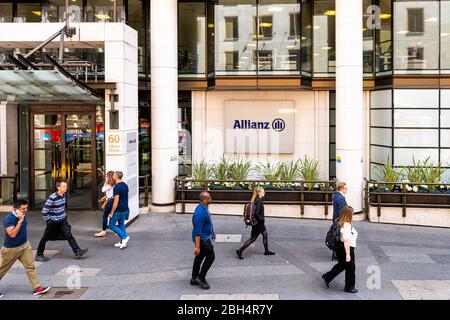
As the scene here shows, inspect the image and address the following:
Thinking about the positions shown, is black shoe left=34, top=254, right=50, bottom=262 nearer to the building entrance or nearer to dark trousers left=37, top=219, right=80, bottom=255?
dark trousers left=37, top=219, right=80, bottom=255

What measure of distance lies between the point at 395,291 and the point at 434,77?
1104 centimetres

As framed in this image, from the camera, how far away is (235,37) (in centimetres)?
1898

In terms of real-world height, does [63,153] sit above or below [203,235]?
above

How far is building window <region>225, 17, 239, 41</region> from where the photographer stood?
62.3 feet

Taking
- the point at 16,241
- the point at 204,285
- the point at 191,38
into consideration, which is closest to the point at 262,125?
the point at 191,38

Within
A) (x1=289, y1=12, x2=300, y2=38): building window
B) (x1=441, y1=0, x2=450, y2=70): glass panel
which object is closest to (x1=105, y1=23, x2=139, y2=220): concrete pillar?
(x1=289, y1=12, x2=300, y2=38): building window

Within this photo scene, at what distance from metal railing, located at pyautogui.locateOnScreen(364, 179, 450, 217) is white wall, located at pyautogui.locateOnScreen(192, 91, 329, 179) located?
13.2 feet

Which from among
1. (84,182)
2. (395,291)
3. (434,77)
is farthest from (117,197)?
(434,77)

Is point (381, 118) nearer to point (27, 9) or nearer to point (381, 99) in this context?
point (381, 99)

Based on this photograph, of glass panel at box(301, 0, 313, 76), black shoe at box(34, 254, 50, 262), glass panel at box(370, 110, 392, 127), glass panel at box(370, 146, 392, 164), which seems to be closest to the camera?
black shoe at box(34, 254, 50, 262)

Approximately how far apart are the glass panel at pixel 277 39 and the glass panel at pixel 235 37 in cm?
30

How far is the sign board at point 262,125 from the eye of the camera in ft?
65.5

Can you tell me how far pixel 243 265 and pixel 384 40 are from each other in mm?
11667

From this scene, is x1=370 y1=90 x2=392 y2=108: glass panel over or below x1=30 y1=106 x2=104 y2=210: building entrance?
over
